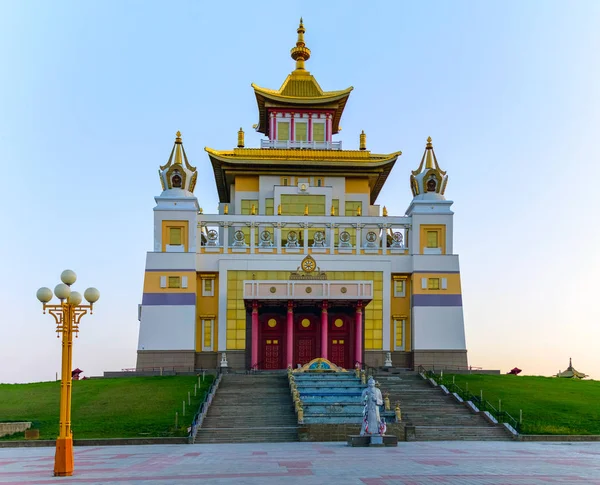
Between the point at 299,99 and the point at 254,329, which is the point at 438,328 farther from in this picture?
the point at 299,99

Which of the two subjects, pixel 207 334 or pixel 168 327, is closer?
pixel 168 327

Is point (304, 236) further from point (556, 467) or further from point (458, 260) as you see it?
point (556, 467)

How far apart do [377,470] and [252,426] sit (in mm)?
15020

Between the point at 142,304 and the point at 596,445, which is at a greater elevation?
the point at 142,304

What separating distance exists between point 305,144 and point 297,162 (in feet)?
12.4

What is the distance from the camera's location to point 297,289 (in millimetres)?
48156

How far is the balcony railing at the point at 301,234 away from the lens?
5041 cm

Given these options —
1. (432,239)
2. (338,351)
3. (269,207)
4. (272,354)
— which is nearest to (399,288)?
(432,239)

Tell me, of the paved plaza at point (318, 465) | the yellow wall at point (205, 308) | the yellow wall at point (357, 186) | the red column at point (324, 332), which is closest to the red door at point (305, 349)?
the red column at point (324, 332)

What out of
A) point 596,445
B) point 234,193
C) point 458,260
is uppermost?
point 234,193

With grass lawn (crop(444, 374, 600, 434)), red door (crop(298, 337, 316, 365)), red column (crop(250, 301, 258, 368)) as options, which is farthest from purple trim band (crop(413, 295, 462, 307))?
red column (crop(250, 301, 258, 368))

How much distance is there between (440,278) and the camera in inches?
1982

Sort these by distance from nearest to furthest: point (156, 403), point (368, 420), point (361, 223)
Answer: point (368, 420)
point (156, 403)
point (361, 223)

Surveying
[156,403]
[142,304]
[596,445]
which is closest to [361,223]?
[142,304]
